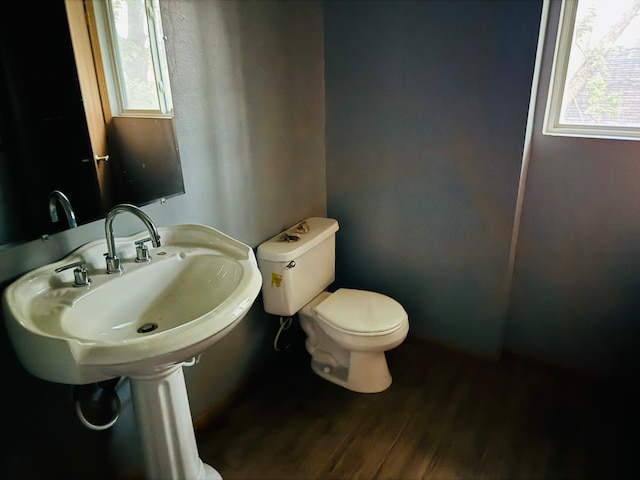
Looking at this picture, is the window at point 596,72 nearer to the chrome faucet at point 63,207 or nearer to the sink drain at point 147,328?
the sink drain at point 147,328

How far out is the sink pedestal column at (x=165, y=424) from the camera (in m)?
1.38

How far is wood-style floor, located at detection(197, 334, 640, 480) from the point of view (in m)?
1.78

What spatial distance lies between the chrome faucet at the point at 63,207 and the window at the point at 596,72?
1885 mm

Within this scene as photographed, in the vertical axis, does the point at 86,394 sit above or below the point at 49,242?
below

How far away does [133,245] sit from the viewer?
4.93 ft

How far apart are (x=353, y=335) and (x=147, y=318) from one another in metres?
0.90

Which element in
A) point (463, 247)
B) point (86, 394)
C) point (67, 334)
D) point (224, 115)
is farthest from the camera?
point (463, 247)

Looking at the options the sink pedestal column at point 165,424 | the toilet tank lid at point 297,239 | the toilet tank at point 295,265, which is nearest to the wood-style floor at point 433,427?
the sink pedestal column at point 165,424

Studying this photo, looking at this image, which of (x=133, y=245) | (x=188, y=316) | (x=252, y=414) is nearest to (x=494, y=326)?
(x=252, y=414)

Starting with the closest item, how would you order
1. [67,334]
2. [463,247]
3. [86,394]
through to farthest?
[67,334], [86,394], [463,247]

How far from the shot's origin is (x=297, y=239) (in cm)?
212

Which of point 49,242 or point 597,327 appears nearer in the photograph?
point 49,242

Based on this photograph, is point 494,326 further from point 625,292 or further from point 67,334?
point 67,334

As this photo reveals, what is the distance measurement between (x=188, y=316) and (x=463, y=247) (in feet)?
4.44
